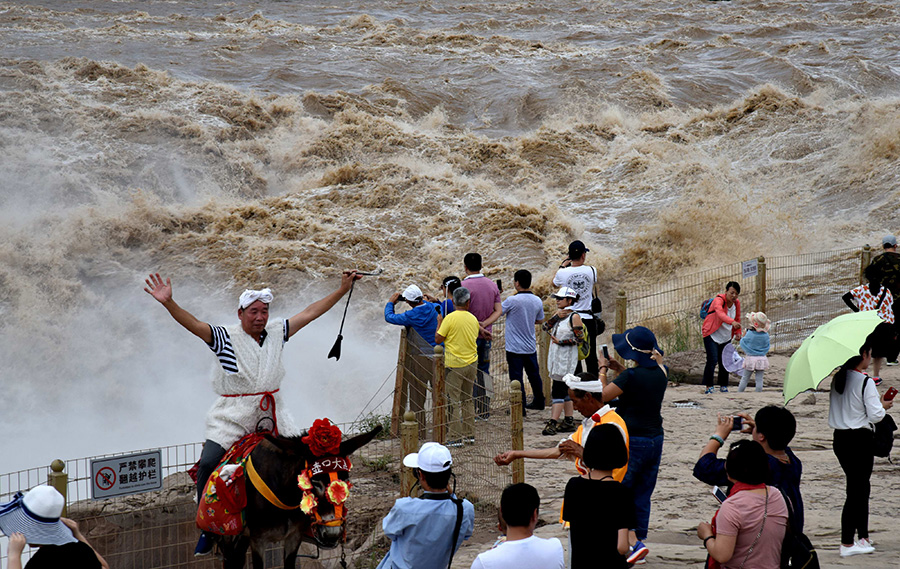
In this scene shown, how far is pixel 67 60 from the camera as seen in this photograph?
2917 cm

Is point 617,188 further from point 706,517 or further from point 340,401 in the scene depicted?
→ point 706,517

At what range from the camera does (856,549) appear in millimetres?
6336

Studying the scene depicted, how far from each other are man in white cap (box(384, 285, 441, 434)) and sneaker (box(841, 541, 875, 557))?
446cm

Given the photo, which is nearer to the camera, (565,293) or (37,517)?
(37,517)

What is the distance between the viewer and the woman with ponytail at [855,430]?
6195 mm

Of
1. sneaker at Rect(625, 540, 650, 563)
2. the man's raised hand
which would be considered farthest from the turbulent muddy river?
sneaker at Rect(625, 540, 650, 563)

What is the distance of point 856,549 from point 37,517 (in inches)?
200

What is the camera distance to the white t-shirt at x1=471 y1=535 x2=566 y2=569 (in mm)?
4328

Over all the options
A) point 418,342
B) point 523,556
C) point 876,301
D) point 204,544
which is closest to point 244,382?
point 204,544

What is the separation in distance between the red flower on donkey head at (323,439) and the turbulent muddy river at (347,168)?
11141mm

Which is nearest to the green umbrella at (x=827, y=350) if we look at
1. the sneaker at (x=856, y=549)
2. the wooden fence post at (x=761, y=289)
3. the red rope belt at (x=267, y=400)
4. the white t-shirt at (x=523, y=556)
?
the sneaker at (x=856, y=549)

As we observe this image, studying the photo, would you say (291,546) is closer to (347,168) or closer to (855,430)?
(855,430)

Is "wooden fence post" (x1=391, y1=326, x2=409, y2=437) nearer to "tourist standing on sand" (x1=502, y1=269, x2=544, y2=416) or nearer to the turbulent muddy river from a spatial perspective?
"tourist standing on sand" (x1=502, y1=269, x2=544, y2=416)

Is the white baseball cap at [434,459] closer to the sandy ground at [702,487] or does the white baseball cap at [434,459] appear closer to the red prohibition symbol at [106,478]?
the sandy ground at [702,487]
